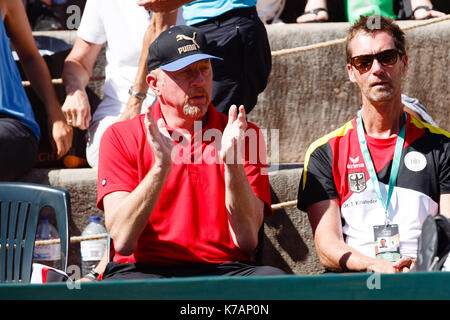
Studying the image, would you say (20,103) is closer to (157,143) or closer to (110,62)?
(110,62)

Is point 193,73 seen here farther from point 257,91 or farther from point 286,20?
point 286,20

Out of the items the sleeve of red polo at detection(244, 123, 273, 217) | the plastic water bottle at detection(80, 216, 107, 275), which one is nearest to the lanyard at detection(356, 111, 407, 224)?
the sleeve of red polo at detection(244, 123, 273, 217)

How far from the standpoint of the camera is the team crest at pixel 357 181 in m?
3.07

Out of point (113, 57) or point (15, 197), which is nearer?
point (15, 197)

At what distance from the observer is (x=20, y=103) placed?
379 cm

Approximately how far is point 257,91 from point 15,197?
4.13 ft

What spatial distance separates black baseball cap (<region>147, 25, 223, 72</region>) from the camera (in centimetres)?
296

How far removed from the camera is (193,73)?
2.98 metres

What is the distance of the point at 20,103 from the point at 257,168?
4.70ft

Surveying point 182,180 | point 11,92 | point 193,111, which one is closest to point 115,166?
point 182,180

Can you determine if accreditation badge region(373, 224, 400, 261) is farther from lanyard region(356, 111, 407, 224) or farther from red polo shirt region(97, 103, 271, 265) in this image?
red polo shirt region(97, 103, 271, 265)

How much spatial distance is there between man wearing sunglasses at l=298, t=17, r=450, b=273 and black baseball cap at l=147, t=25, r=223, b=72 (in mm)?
652
